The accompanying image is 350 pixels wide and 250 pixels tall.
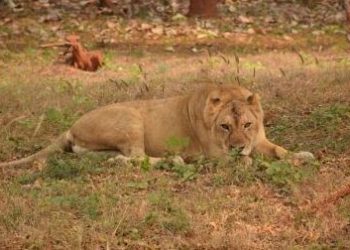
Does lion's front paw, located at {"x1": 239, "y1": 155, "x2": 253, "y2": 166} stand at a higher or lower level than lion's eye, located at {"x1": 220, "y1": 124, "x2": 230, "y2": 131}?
lower

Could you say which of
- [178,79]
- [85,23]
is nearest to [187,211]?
[178,79]

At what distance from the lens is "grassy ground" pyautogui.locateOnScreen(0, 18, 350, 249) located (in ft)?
13.8

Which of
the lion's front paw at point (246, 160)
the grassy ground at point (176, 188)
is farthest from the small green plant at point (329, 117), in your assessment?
the lion's front paw at point (246, 160)

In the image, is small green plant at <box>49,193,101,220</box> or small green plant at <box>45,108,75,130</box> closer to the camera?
small green plant at <box>49,193,101,220</box>

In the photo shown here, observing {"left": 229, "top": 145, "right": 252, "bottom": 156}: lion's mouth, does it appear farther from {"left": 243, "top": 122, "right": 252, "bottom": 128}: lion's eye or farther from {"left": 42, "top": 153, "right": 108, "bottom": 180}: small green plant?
{"left": 42, "top": 153, "right": 108, "bottom": 180}: small green plant

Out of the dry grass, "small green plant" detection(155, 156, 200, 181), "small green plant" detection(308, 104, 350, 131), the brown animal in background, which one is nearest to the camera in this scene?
the dry grass

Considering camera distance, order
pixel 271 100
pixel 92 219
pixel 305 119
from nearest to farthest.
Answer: pixel 92 219 < pixel 305 119 < pixel 271 100

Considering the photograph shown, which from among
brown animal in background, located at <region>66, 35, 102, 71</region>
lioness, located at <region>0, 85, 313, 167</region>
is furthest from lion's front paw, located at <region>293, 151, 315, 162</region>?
brown animal in background, located at <region>66, 35, 102, 71</region>

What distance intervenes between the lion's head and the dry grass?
280 millimetres

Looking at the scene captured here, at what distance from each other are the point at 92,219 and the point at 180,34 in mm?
9316

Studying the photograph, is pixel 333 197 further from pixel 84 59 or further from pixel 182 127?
pixel 84 59

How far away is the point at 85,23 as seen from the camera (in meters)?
14.2

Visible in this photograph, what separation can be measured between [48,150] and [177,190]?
1.49 m

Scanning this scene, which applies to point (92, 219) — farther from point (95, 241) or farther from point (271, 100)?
point (271, 100)
